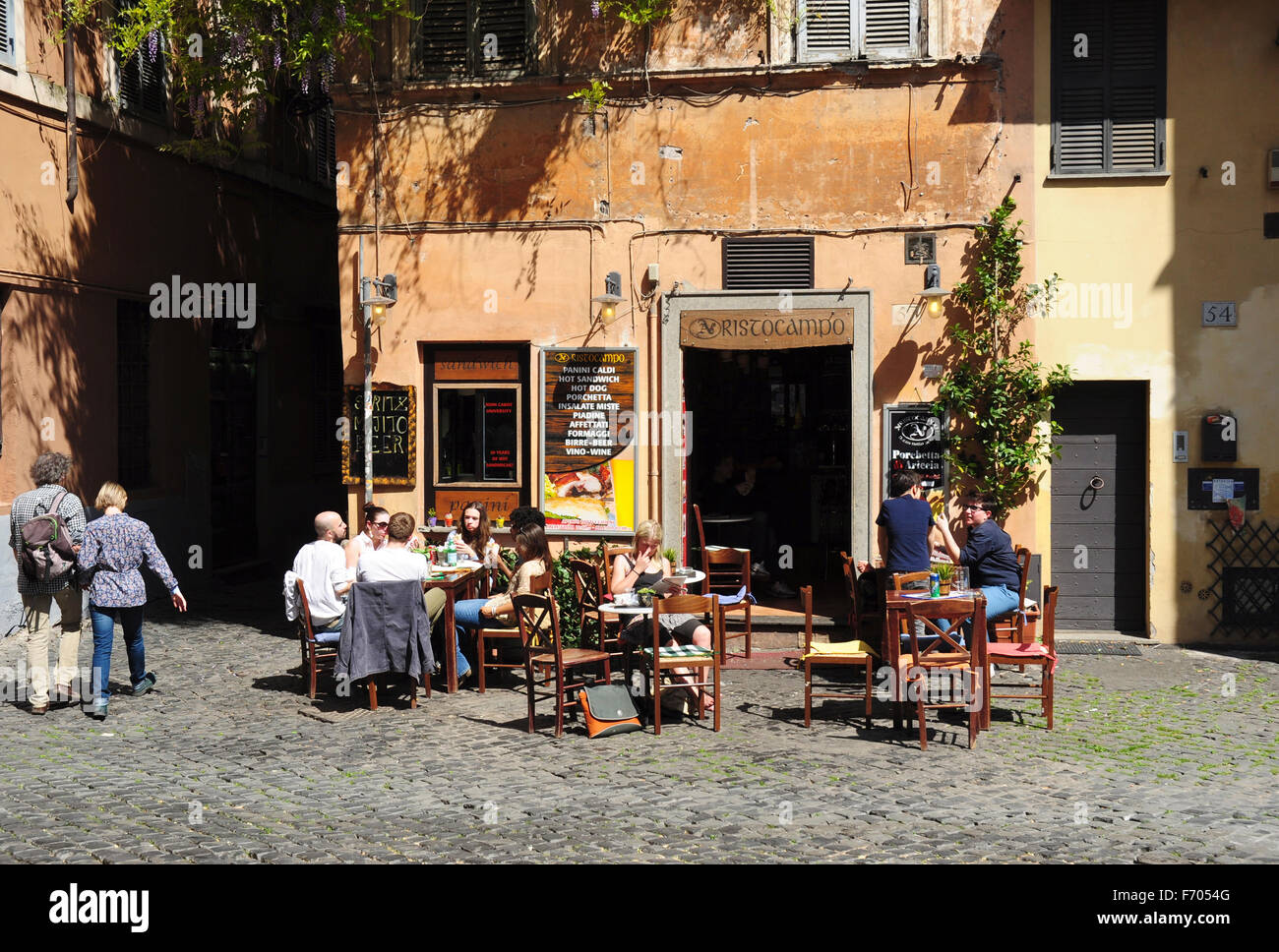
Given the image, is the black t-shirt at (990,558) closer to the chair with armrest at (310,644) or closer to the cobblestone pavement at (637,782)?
Answer: the cobblestone pavement at (637,782)

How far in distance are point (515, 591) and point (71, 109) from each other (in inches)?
308

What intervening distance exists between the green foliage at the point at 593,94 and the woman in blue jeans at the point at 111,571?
222 inches

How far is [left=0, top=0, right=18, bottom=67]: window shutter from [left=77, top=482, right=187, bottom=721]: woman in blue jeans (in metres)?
5.62

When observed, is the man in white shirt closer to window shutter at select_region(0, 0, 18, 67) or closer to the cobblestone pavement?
the cobblestone pavement

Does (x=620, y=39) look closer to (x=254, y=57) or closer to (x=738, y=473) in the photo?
(x=254, y=57)

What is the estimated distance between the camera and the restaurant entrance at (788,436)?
1576 centimetres

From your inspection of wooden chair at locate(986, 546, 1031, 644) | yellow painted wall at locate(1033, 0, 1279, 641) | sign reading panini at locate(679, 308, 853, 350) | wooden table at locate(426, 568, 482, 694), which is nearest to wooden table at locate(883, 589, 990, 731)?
wooden chair at locate(986, 546, 1031, 644)

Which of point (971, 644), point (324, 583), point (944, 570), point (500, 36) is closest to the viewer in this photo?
point (971, 644)

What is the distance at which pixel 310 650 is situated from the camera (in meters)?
10.1

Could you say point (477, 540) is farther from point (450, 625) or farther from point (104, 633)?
point (104, 633)

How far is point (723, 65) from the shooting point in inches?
484

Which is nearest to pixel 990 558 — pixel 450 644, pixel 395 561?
pixel 450 644

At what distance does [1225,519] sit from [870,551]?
134 inches

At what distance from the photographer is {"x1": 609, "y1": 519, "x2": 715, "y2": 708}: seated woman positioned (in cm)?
941
